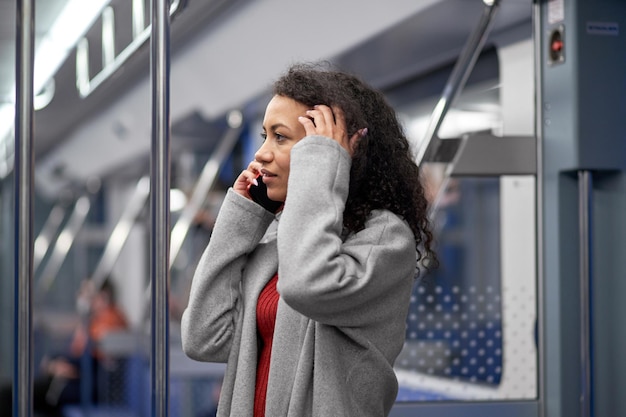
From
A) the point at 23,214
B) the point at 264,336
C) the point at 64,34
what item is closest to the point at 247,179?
the point at 264,336

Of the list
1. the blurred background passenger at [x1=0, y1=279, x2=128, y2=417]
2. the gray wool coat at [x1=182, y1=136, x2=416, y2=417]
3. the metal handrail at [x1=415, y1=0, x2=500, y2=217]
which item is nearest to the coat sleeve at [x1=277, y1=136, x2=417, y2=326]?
the gray wool coat at [x1=182, y1=136, x2=416, y2=417]

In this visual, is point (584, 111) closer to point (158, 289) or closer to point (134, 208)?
point (158, 289)

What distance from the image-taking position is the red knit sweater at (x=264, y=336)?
160 centimetres

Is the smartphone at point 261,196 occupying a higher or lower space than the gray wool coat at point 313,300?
higher

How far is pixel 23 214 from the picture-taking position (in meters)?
1.63

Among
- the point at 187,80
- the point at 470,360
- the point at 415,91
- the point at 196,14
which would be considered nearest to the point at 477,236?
the point at 415,91

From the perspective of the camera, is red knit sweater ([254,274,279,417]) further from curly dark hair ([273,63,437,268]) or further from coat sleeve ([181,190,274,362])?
curly dark hair ([273,63,437,268])

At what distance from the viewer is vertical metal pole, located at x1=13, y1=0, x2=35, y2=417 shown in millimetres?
1604

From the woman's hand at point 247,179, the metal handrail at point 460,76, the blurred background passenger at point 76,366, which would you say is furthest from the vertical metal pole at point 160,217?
the blurred background passenger at point 76,366

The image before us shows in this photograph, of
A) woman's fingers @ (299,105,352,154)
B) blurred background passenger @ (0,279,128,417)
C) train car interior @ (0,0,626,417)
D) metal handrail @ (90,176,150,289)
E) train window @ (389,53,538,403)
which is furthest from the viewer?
blurred background passenger @ (0,279,128,417)

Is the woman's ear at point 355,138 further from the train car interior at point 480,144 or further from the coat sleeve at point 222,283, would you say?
the train car interior at point 480,144

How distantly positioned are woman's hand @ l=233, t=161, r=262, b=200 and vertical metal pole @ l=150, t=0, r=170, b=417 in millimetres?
145

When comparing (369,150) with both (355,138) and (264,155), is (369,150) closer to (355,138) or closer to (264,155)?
(355,138)

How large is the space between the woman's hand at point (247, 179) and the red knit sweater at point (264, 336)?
0.18 metres
